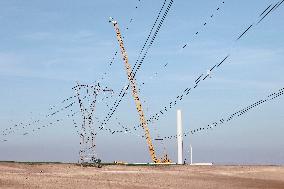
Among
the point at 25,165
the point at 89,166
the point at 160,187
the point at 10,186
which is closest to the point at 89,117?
the point at 89,166

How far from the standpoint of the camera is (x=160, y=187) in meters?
87.2

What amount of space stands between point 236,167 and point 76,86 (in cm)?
6645

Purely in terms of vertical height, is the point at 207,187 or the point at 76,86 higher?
the point at 76,86

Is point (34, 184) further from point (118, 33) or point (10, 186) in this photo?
point (118, 33)

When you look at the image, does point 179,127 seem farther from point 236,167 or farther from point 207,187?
point 207,187

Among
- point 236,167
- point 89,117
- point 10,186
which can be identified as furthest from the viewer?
point 236,167

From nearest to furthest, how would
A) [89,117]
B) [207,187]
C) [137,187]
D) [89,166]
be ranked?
[137,187] < [207,187] < [89,166] < [89,117]

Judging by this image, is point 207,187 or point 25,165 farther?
point 25,165

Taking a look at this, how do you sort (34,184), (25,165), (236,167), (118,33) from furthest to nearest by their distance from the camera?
(118,33)
(236,167)
(25,165)
(34,184)

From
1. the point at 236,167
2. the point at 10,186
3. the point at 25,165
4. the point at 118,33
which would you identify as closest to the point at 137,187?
the point at 10,186

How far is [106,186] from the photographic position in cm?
8112

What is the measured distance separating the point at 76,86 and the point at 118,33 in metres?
46.3

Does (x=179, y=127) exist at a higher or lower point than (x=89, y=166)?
higher

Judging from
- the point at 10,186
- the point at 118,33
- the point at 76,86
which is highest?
the point at 118,33
